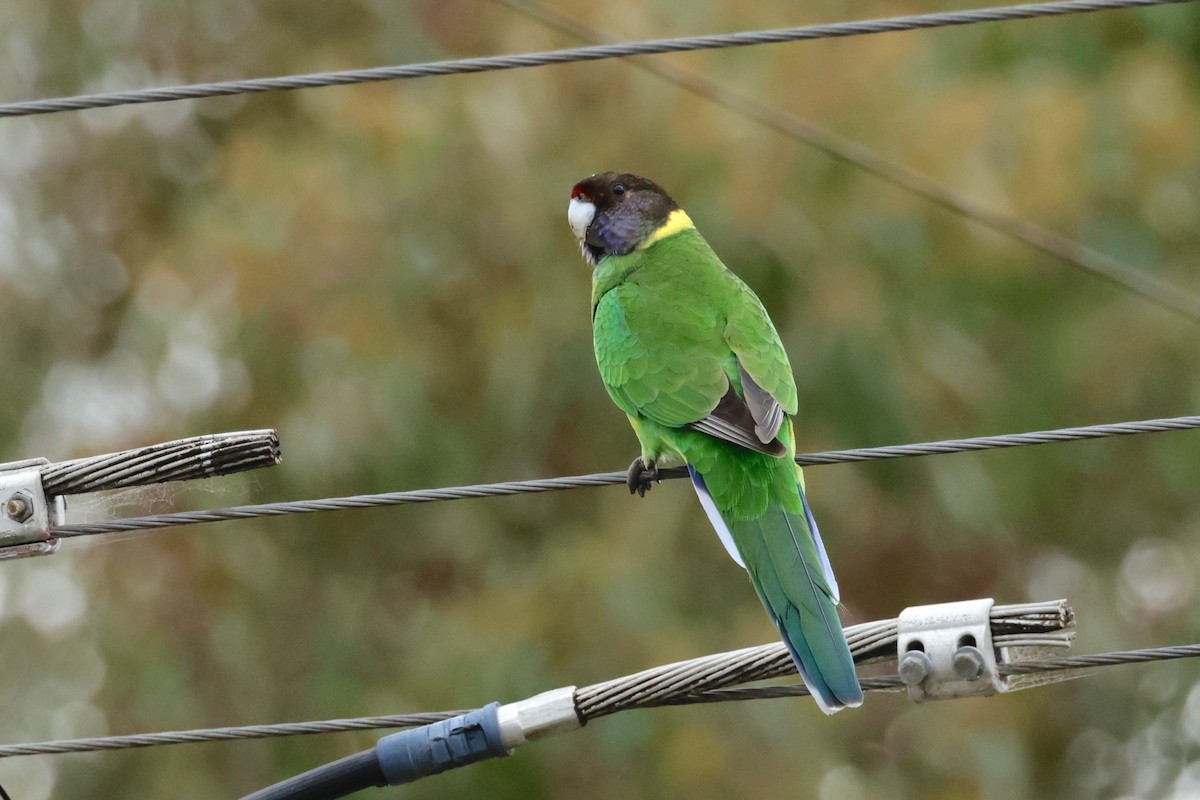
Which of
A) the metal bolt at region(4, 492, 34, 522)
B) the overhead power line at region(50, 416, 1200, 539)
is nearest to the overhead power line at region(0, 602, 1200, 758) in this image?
the overhead power line at region(50, 416, 1200, 539)

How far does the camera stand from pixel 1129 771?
9672mm

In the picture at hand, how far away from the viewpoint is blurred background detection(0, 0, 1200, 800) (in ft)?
26.9

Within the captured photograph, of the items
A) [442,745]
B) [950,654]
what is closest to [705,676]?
[950,654]

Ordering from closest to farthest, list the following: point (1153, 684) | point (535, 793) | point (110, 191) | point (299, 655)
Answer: point (535, 793)
point (299, 655)
point (1153, 684)
point (110, 191)

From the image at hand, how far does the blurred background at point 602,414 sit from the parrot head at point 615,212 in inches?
67.0

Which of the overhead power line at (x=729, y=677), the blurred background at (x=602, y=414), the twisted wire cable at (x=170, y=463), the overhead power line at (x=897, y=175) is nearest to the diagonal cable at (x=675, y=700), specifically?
the overhead power line at (x=729, y=677)

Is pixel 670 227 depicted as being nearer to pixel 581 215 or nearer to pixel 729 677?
pixel 581 215

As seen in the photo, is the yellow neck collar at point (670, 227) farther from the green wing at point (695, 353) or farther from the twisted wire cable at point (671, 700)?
the twisted wire cable at point (671, 700)

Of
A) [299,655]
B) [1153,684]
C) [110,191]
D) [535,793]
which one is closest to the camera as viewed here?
[535,793]

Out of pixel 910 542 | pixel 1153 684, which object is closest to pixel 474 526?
pixel 910 542

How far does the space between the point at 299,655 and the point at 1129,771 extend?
502cm

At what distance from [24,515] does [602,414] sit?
487 centimetres

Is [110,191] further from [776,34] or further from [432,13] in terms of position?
[776,34]

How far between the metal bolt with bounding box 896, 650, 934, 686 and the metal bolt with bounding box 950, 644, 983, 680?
2.4 inches
